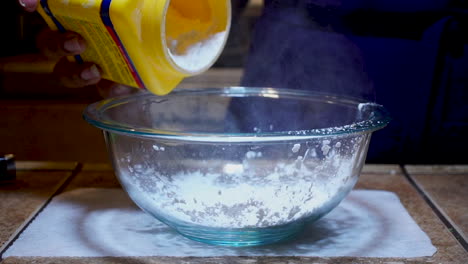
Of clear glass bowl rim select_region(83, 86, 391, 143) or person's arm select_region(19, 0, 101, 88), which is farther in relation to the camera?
person's arm select_region(19, 0, 101, 88)

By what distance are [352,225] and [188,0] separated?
336mm

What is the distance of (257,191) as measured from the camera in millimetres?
544

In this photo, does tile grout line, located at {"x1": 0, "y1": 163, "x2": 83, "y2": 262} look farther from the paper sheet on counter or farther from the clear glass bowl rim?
the clear glass bowl rim

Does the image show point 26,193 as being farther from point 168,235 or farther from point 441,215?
point 441,215

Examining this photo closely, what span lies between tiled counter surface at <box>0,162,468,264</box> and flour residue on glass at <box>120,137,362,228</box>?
46 mm

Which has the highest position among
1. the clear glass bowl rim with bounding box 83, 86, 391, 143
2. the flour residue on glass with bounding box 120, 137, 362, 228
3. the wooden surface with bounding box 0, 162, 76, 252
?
the clear glass bowl rim with bounding box 83, 86, 391, 143

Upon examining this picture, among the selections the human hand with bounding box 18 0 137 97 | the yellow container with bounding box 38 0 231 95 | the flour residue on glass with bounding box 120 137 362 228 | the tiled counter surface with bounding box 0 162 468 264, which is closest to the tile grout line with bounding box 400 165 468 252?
the tiled counter surface with bounding box 0 162 468 264

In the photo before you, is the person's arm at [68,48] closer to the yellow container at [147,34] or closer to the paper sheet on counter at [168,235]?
the yellow container at [147,34]

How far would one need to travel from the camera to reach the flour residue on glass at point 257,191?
0.54 m

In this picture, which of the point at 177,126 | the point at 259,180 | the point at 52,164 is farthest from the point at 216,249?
the point at 52,164

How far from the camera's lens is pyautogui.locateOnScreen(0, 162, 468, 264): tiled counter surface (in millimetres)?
544

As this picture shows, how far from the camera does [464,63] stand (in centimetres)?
101

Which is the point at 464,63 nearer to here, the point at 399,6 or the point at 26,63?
the point at 399,6

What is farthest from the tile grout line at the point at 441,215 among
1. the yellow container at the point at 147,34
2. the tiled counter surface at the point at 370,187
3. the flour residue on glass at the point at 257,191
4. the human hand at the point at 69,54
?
the human hand at the point at 69,54
